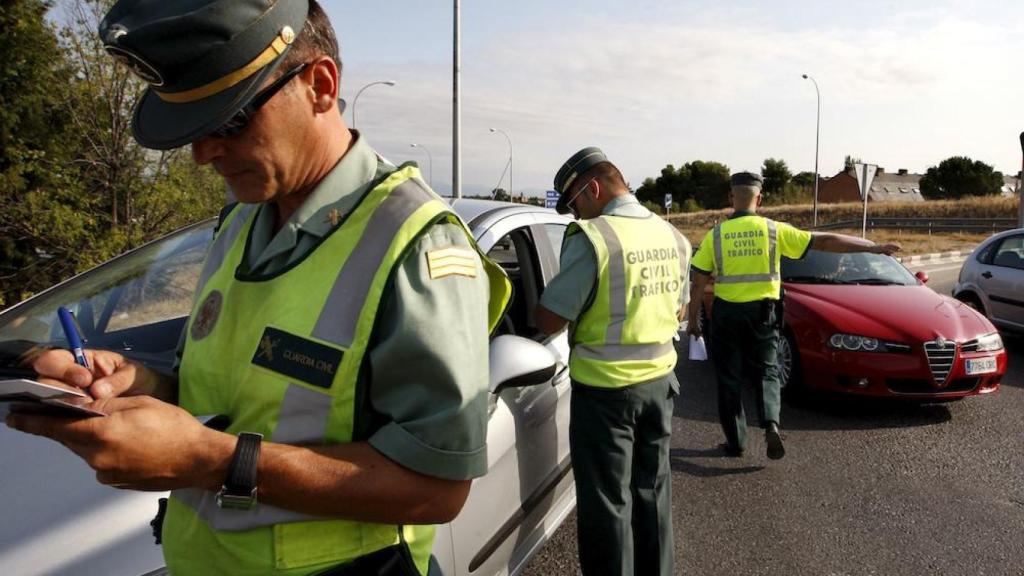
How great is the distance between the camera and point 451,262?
3.66 feet

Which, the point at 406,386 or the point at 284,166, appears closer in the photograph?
the point at 406,386

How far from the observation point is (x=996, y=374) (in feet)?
18.5

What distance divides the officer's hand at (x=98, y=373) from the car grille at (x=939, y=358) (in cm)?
559

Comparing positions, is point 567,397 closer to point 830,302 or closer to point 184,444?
point 184,444

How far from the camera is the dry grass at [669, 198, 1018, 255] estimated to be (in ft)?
98.1

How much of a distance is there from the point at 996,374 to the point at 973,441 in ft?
2.83

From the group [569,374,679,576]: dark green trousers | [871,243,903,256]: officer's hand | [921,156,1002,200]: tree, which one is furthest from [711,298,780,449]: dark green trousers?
[921,156,1002,200]: tree

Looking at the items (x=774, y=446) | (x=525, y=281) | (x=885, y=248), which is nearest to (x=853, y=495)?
(x=774, y=446)

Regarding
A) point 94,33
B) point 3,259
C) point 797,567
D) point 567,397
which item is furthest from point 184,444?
point 3,259

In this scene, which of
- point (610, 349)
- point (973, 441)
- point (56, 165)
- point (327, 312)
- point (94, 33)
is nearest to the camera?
point (327, 312)

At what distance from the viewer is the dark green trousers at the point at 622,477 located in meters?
2.67

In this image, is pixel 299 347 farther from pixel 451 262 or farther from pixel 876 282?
pixel 876 282

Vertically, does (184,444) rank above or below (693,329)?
above

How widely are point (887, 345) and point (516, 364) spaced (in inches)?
178
